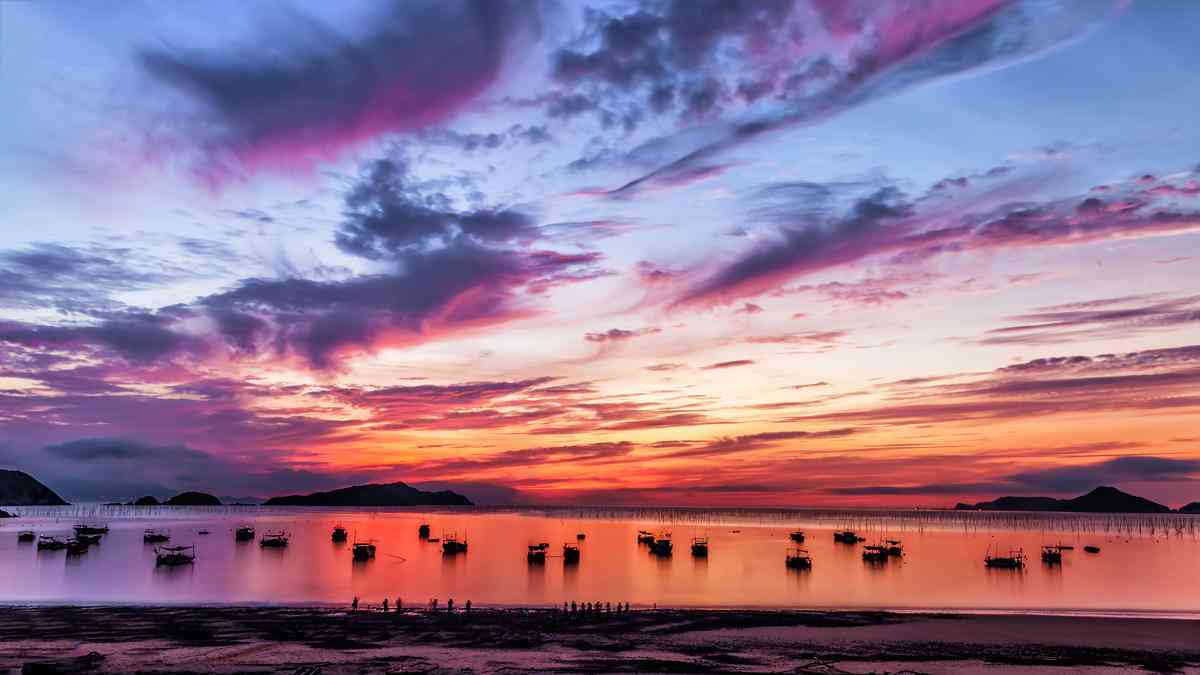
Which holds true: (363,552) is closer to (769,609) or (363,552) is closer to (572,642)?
(769,609)

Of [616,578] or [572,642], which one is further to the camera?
[616,578]

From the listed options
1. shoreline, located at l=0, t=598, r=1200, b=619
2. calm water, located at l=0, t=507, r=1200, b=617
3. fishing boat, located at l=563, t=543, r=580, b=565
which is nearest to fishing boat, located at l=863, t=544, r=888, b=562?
calm water, located at l=0, t=507, r=1200, b=617

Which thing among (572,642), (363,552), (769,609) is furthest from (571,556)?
(572,642)

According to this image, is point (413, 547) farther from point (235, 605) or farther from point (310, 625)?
point (310, 625)

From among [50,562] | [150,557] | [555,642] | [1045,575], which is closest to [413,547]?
[150,557]

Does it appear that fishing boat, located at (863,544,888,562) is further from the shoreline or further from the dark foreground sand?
the dark foreground sand

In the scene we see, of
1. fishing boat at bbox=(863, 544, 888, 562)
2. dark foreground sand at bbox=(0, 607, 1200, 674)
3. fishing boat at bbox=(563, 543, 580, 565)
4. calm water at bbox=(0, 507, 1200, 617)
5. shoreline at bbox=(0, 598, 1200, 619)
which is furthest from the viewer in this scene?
fishing boat at bbox=(863, 544, 888, 562)

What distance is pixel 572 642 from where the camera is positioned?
170 ft

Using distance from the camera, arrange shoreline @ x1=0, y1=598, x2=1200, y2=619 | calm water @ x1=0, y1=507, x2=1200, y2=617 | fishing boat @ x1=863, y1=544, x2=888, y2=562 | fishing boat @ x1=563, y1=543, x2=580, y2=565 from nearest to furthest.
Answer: shoreline @ x1=0, y1=598, x2=1200, y2=619 → calm water @ x1=0, y1=507, x2=1200, y2=617 → fishing boat @ x1=563, y1=543, x2=580, y2=565 → fishing boat @ x1=863, y1=544, x2=888, y2=562

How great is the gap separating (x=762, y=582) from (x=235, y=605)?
194 ft

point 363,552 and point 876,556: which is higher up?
point 363,552

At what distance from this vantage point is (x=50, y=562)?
120438 mm

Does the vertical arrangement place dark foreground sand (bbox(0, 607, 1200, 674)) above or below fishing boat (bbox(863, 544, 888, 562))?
above

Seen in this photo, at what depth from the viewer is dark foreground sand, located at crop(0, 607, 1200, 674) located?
148 ft
